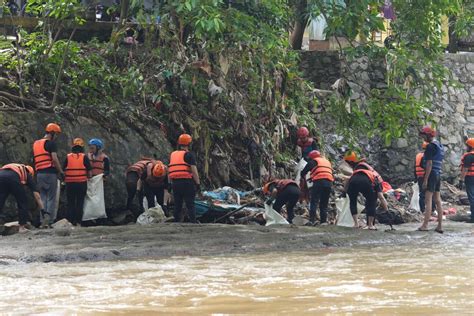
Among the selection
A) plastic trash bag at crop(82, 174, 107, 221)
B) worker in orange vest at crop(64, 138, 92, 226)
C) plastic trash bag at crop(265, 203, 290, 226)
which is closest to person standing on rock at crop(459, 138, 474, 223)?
plastic trash bag at crop(265, 203, 290, 226)

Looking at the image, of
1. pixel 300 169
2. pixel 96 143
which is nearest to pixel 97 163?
pixel 96 143

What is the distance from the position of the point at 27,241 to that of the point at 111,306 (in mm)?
5298

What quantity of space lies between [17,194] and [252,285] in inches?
231

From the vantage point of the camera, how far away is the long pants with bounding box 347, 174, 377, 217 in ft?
51.7

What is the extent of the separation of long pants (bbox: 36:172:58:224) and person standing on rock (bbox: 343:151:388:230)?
4.63m

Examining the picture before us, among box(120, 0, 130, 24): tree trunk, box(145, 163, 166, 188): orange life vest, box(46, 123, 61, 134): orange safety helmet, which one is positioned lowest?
box(145, 163, 166, 188): orange life vest

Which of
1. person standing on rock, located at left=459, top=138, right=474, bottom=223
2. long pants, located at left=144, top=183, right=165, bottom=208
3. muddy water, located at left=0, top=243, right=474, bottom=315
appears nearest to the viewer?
muddy water, located at left=0, top=243, right=474, bottom=315

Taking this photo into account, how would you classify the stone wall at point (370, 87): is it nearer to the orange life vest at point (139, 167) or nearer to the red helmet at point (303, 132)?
the red helmet at point (303, 132)

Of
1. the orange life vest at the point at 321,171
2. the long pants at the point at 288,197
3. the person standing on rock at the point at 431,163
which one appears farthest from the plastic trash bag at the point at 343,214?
the person standing on rock at the point at 431,163

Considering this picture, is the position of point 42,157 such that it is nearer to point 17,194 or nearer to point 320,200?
point 17,194

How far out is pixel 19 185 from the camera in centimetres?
1442

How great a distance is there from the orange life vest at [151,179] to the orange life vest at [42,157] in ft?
5.25

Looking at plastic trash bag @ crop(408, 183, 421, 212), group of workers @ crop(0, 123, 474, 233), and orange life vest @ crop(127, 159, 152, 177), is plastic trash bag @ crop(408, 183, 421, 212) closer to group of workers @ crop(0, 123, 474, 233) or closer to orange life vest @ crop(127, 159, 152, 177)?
group of workers @ crop(0, 123, 474, 233)

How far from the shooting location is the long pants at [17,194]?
14375 mm
